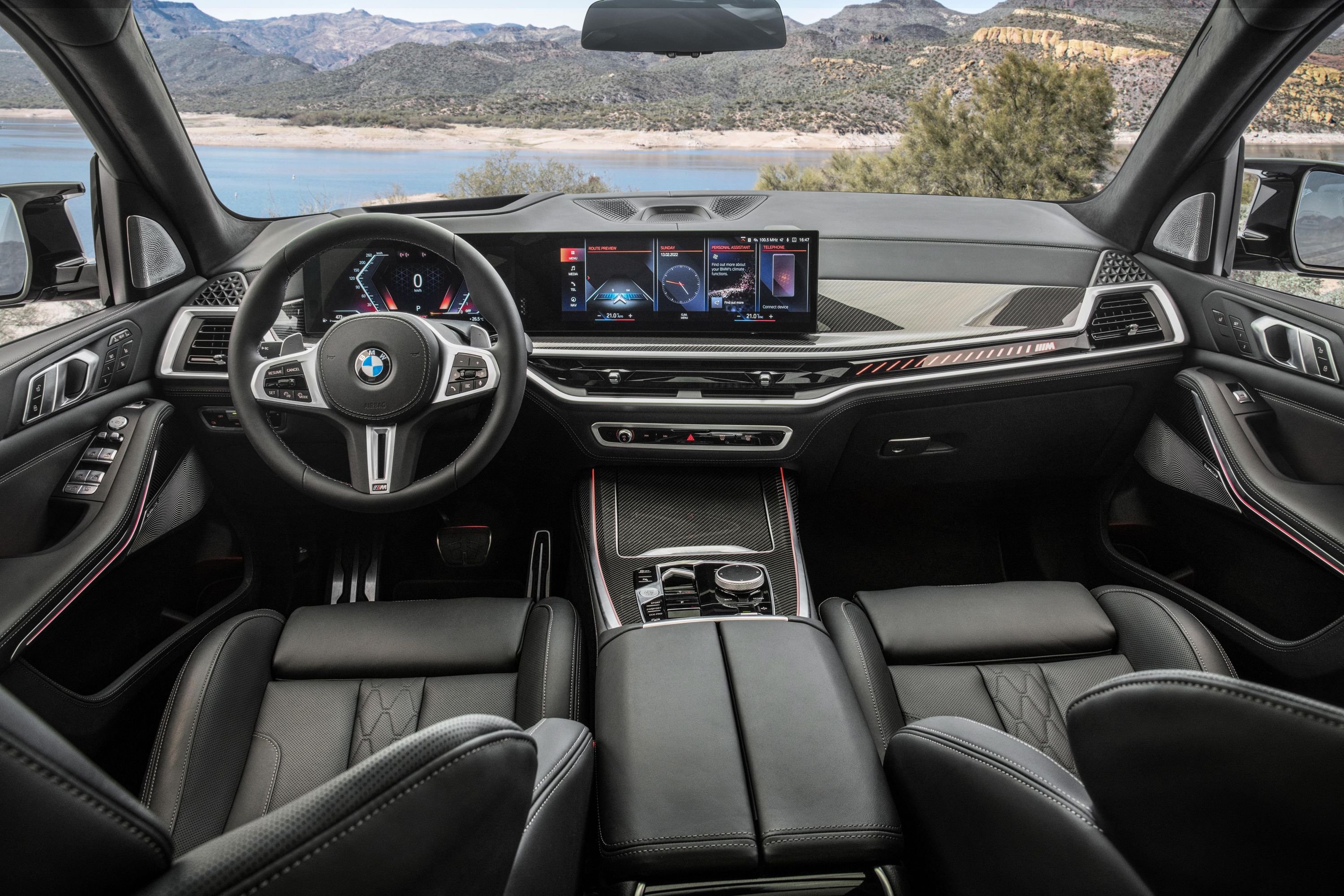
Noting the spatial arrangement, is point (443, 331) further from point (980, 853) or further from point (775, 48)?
point (980, 853)

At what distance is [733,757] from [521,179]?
6.26 feet

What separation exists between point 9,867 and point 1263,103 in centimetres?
277

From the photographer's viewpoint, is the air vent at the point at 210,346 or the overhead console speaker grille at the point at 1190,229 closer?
the air vent at the point at 210,346

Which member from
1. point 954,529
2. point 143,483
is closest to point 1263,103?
point 954,529

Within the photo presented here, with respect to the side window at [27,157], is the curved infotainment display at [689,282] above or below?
below

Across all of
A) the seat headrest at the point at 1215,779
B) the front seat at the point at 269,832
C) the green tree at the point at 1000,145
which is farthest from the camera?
the green tree at the point at 1000,145

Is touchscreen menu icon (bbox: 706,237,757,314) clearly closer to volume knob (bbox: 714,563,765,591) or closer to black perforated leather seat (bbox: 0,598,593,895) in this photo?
volume knob (bbox: 714,563,765,591)

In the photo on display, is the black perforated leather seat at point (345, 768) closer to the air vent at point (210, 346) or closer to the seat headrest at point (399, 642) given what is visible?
the seat headrest at point (399, 642)

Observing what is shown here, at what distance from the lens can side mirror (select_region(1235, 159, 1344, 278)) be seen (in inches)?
84.0

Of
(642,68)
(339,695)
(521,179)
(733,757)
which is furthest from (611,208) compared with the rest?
(733,757)

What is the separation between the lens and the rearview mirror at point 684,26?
75.7 inches

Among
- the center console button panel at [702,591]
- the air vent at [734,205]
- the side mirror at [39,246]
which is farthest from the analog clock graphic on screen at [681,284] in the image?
the side mirror at [39,246]

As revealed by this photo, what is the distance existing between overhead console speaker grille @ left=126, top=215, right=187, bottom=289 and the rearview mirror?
1.25 meters

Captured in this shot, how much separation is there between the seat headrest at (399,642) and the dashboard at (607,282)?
29.9 inches
